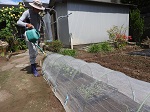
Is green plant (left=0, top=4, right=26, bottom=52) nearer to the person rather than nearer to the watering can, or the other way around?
the person

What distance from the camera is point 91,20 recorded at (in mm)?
9656

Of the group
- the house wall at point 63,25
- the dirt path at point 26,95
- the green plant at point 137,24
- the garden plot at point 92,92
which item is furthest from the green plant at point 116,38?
the garden plot at point 92,92

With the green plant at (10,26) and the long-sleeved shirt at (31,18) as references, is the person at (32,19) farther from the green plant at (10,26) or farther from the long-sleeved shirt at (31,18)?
the green plant at (10,26)

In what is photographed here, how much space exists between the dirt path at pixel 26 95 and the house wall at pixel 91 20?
5394mm

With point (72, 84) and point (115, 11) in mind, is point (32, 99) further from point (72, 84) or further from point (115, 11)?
point (115, 11)

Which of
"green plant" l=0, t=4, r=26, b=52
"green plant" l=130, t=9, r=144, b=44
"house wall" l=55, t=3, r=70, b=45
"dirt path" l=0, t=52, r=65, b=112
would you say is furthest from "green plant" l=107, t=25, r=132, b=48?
"dirt path" l=0, t=52, r=65, b=112

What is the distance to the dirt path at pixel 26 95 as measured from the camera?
8.55 ft

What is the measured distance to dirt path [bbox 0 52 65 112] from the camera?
2605 mm

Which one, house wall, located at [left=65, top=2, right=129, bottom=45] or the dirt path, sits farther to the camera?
house wall, located at [left=65, top=2, right=129, bottom=45]

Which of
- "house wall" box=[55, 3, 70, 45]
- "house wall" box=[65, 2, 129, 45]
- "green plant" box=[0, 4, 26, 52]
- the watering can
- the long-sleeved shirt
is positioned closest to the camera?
the watering can

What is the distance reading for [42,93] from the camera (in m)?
3.12

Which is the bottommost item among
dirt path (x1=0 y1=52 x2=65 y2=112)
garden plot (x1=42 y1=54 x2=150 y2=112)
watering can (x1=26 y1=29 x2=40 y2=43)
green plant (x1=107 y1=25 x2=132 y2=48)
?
dirt path (x1=0 y1=52 x2=65 y2=112)

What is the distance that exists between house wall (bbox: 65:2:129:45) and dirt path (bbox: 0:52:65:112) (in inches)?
212

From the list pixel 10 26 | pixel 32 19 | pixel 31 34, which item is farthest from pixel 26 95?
pixel 10 26
